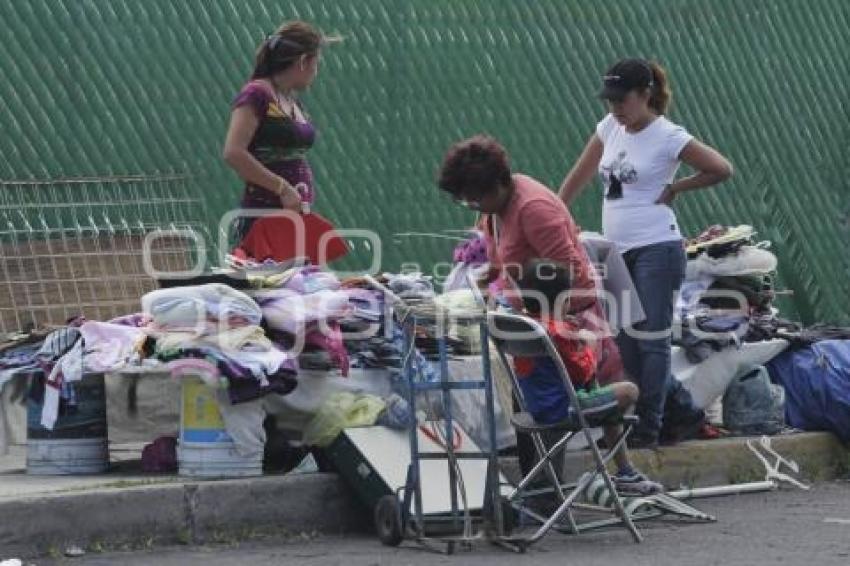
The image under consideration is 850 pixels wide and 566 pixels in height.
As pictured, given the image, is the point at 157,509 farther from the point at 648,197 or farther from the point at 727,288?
the point at 727,288

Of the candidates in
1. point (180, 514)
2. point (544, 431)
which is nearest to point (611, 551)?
point (544, 431)

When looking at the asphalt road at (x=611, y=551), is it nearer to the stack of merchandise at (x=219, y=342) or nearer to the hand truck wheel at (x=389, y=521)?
the hand truck wheel at (x=389, y=521)

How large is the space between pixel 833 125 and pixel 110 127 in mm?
5912

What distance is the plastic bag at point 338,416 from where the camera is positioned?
7.92 meters

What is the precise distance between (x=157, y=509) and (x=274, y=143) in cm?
202

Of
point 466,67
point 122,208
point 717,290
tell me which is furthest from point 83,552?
point 466,67

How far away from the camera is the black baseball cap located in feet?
28.6

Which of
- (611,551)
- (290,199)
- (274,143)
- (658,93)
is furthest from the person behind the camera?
(658,93)

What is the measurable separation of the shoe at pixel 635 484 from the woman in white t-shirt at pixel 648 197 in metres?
0.77

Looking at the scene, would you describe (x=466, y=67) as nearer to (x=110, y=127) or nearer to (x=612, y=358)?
(x=110, y=127)

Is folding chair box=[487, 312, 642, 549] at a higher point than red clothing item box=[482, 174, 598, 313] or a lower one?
lower

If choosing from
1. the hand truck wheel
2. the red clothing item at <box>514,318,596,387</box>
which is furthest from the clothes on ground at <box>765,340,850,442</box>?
the hand truck wheel

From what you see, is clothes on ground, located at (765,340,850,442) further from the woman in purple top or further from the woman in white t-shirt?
the woman in purple top

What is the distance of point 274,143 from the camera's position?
28.4 ft
